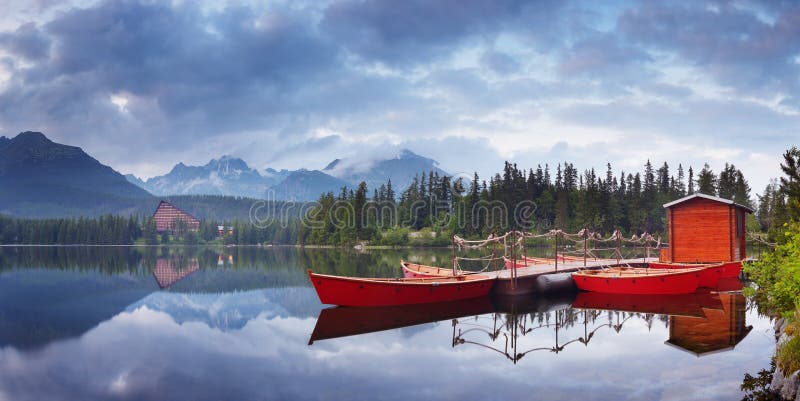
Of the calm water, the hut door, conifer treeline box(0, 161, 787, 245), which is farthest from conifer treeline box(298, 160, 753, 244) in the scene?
the calm water

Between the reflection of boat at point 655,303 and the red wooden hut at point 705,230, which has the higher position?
the red wooden hut at point 705,230

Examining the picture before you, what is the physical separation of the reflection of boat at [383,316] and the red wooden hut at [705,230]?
54.3ft

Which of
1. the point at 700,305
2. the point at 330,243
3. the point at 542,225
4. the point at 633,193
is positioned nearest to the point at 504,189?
the point at 542,225

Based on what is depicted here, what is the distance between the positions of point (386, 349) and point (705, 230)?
2649 centimetres

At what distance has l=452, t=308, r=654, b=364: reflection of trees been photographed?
17.9 m

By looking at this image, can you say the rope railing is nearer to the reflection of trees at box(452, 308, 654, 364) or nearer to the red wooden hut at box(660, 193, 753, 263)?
the red wooden hut at box(660, 193, 753, 263)

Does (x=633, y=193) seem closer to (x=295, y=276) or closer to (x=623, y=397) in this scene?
(x=295, y=276)

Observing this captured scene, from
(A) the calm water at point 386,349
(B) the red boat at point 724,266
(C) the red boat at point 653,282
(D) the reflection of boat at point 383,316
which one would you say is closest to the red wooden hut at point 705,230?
(B) the red boat at point 724,266

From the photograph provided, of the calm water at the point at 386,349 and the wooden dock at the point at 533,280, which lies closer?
the calm water at the point at 386,349

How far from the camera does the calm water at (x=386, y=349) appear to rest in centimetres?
1360

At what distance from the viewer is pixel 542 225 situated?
100 metres

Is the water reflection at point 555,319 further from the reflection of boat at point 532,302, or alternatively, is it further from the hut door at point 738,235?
the hut door at point 738,235

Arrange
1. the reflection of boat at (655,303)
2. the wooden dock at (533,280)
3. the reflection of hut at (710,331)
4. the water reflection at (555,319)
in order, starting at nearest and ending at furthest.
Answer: the reflection of hut at (710,331)
the water reflection at (555,319)
the reflection of boat at (655,303)
the wooden dock at (533,280)

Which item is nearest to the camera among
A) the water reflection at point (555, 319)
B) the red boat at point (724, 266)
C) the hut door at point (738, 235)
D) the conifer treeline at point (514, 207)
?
the water reflection at point (555, 319)
